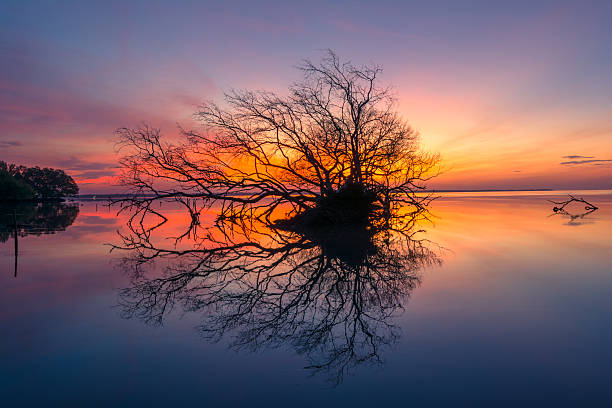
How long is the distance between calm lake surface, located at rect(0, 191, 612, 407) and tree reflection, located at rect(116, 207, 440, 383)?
9cm

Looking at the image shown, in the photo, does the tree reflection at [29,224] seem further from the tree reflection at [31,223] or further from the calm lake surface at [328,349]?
the calm lake surface at [328,349]

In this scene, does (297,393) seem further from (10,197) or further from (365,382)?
(10,197)

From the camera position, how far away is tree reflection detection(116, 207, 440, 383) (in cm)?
431

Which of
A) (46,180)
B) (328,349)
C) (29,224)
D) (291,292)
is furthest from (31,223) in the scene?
(46,180)

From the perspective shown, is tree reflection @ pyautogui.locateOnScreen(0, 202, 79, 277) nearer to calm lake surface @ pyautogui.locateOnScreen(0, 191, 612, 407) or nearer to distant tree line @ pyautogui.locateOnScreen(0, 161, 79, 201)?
calm lake surface @ pyautogui.locateOnScreen(0, 191, 612, 407)

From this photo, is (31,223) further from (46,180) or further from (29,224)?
(46,180)

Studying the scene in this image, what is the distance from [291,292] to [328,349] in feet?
7.79

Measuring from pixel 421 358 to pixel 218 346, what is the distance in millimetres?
2379

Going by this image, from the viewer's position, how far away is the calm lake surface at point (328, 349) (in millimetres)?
3123

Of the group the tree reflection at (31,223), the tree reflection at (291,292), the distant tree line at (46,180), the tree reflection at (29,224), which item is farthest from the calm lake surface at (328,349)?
the distant tree line at (46,180)

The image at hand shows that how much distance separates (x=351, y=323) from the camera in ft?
15.8

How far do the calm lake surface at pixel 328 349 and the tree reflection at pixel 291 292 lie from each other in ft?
0.29

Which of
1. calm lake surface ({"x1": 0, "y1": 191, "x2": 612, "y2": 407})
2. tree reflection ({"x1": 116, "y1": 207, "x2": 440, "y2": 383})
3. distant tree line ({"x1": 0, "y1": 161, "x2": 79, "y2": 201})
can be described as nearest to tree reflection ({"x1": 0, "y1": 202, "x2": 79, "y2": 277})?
tree reflection ({"x1": 116, "y1": 207, "x2": 440, "y2": 383})

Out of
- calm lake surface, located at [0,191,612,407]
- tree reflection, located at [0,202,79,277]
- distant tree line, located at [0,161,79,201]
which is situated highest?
distant tree line, located at [0,161,79,201]
